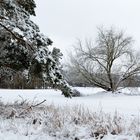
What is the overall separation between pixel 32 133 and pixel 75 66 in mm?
31913

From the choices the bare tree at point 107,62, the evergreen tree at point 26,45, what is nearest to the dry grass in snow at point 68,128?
the evergreen tree at point 26,45

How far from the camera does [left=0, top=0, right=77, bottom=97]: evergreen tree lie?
12370 mm

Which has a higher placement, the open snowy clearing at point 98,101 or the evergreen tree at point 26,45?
the evergreen tree at point 26,45

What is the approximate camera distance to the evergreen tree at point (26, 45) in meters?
12.4

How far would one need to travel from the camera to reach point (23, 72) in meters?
15.3

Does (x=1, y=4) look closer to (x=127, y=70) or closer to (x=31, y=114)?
(x=31, y=114)

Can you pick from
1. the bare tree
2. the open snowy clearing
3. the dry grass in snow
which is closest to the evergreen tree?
the open snowy clearing

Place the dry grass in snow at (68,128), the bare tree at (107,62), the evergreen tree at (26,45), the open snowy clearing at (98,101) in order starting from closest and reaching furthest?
1. the dry grass in snow at (68,128)
2. the evergreen tree at (26,45)
3. the open snowy clearing at (98,101)
4. the bare tree at (107,62)

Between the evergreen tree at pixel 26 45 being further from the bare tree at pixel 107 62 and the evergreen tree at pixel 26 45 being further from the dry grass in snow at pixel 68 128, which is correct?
the bare tree at pixel 107 62

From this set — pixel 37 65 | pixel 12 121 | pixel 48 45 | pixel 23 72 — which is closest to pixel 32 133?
pixel 12 121

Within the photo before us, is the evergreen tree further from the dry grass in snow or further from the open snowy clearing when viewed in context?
the dry grass in snow

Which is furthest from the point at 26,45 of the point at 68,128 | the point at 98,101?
the point at 98,101

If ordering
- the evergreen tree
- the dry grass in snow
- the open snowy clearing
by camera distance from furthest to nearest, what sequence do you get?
the open snowy clearing
the evergreen tree
the dry grass in snow

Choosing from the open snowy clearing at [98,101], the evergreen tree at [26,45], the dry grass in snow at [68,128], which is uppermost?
the evergreen tree at [26,45]
